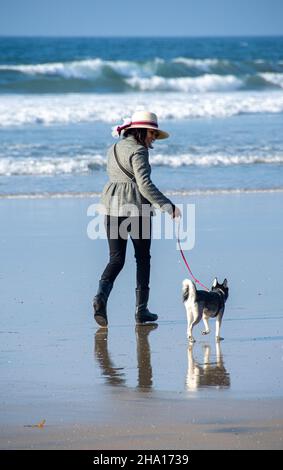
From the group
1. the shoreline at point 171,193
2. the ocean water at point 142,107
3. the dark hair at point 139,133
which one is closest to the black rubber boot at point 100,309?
the dark hair at point 139,133

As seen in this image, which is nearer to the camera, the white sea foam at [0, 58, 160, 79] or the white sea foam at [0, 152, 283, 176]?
the white sea foam at [0, 152, 283, 176]

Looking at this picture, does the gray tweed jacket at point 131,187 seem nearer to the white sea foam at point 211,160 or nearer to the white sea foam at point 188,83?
the white sea foam at point 211,160

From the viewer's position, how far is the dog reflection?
5.48 m

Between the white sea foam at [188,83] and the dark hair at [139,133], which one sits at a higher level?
the white sea foam at [188,83]

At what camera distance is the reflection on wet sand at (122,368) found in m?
5.57

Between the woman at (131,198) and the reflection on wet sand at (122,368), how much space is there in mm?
180

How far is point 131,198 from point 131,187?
0.07 metres

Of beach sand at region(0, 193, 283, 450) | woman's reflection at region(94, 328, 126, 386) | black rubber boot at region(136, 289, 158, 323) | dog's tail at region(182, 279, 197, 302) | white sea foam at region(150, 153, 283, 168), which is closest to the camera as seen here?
beach sand at region(0, 193, 283, 450)

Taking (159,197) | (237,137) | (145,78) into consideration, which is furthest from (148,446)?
(145,78)

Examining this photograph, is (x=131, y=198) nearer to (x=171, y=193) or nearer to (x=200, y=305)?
(x=200, y=305)

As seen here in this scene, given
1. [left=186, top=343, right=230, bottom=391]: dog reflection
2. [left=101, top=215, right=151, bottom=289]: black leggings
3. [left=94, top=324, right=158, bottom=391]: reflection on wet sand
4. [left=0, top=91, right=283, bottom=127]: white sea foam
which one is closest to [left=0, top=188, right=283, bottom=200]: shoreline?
[left=101, top=215, right=151, bottom=289]: black leggings

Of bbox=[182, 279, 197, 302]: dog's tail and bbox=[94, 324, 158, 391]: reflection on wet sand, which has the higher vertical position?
bbox=[182, 279, 197, 302]: dog's tail

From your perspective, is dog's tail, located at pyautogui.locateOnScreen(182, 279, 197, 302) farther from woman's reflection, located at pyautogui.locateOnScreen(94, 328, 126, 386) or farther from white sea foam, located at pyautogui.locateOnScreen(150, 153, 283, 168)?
white sea foam, located at pyautogui.locateOnScreen(150, 153, 283, 168)
